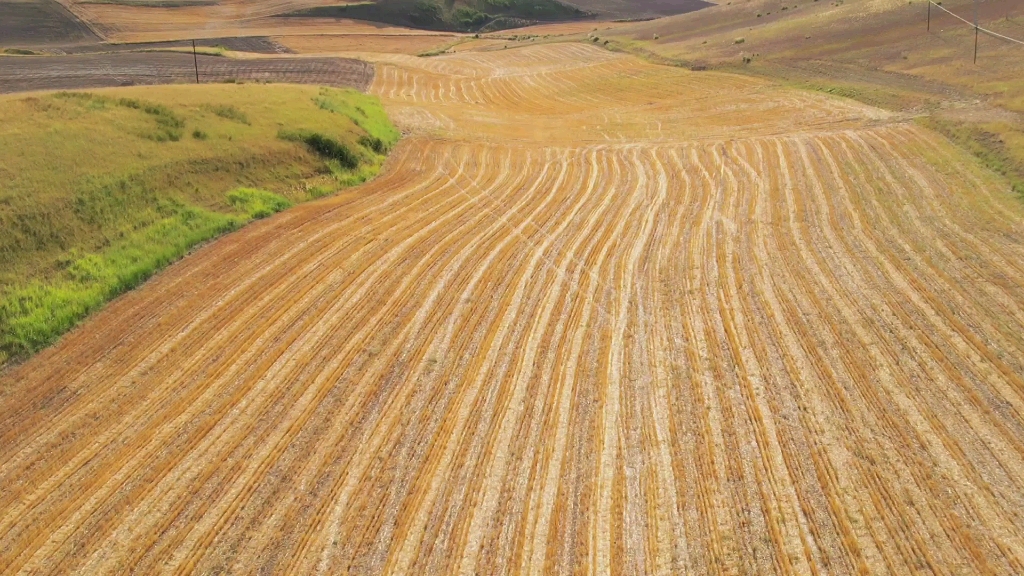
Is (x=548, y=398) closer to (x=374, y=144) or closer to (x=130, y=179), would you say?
(x=130, y=179)

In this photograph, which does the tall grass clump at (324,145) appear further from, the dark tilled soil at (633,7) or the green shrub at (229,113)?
the dark tilled soil at (633,7)

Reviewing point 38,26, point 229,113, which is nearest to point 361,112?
point 229,113

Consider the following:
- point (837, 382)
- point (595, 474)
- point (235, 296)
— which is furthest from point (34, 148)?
point (837, 382)

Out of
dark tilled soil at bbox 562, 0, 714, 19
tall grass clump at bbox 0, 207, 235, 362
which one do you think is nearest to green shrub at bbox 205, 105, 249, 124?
tall grass clump at bbox 0, 207, 235, 362

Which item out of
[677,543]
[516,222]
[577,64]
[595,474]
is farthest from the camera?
[577,64]

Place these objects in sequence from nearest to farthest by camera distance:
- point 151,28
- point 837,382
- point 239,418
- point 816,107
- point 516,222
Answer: point 239,418
point 837,382
point 516,222
point 816,107
point 151,28

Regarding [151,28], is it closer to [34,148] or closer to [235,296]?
[34,148]

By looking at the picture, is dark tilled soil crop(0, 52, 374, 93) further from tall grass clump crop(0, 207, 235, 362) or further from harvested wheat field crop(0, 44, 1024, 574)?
harvested wheat field crop(0, 44, 1024, 574)
